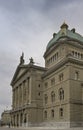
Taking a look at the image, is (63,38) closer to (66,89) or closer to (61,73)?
(61,73)

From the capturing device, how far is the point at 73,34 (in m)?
88.3

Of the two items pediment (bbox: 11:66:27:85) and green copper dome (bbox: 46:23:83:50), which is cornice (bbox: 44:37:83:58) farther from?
pediment (bbox: 11:66:27:85)

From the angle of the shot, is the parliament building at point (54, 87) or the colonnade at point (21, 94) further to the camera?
the colonnade at point (21, 94)

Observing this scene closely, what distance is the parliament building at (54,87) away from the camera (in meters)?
64.4

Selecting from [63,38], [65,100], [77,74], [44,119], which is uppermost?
[63,38]

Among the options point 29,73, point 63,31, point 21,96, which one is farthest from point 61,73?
point 21,96

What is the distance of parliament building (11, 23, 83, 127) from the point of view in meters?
64.4

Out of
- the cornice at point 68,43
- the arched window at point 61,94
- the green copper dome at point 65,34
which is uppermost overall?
the green copper dome at point 65,34

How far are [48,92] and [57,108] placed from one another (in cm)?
843

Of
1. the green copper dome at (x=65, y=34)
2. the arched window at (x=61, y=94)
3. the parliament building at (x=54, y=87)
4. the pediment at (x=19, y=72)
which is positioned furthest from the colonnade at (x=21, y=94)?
the green copper dome at (x=65, y=34)

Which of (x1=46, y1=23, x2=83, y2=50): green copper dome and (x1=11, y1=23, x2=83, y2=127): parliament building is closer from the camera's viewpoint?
(x1=11, y1=23, x2=83, y2=127): parliament building

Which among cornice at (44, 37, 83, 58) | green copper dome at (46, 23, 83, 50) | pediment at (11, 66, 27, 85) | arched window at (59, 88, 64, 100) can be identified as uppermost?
green copper dome at (46, 23, 83, 50)

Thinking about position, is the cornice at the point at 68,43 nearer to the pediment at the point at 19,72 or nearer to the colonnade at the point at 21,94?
the pediment at the point at 19,72

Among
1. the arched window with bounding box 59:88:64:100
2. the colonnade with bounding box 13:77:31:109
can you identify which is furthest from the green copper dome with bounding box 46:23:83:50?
the arched window with bounding box 59:88:64:100
